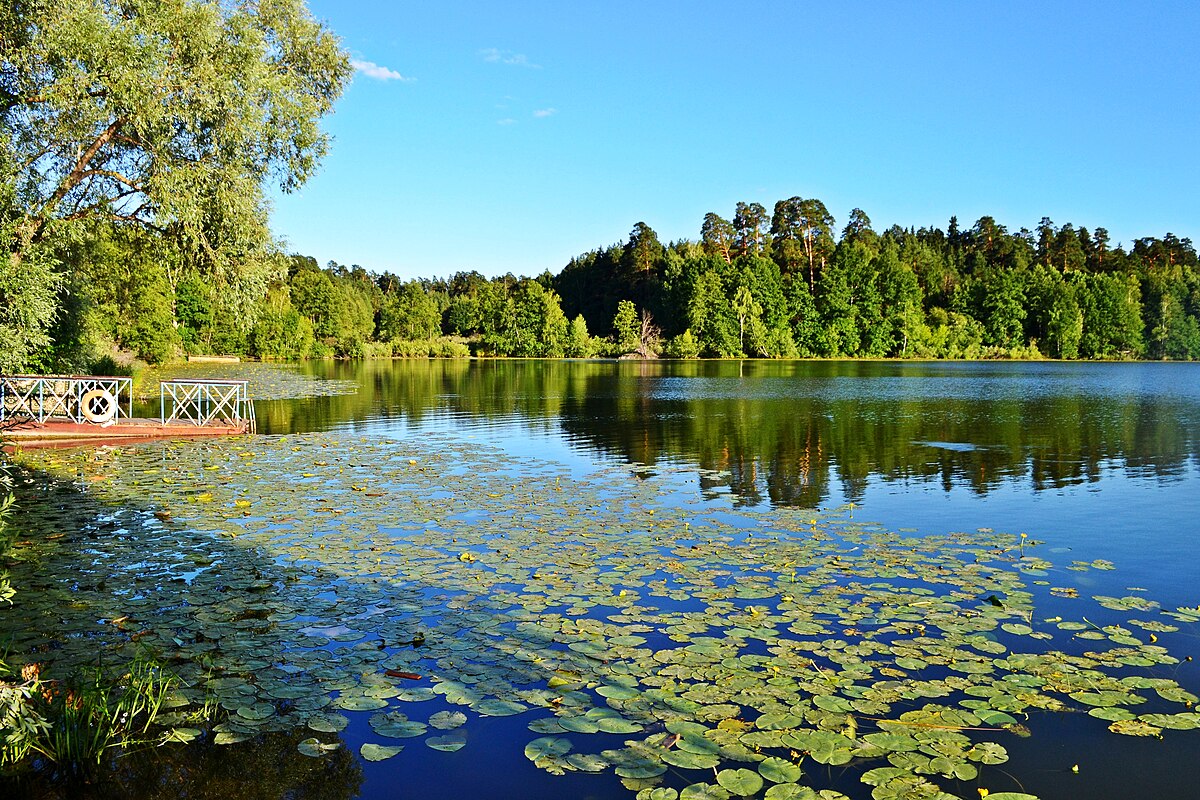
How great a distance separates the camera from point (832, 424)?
30031 millimetres

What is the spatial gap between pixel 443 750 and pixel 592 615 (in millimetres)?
2888

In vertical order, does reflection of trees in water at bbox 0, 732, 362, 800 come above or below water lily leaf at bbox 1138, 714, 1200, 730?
below

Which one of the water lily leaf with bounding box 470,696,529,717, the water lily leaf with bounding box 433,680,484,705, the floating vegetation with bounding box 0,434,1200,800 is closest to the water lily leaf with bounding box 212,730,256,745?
the floating vegetation with bounding box 0,434,1200,800

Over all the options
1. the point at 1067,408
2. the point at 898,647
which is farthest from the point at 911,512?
the point at 1067,408

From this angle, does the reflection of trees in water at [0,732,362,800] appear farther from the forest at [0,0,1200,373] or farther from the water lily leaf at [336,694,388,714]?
the forest at [0,0,1200,373]

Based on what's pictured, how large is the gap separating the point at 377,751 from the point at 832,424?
87.2 feet

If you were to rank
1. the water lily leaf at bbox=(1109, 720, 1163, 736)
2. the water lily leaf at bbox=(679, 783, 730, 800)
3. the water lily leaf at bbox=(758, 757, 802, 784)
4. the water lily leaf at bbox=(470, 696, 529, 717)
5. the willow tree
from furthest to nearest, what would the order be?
the willow tree < the water lily leaf at bbox=(470, 696, 529, 717) < the water lily leaf at bbox=(1109, 720, 1163, 736) < the water lily leaf at bbox=(758, 757, 802, 784) < the water lily leaf at bbox=(679, 783, 730, 800)

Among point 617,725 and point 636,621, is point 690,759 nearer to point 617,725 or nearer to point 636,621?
point 617,725

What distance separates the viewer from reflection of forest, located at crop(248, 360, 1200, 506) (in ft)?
62.6

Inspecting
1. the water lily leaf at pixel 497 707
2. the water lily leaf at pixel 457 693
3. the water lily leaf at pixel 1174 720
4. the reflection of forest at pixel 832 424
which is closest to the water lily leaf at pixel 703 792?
the water lily leaf at pixel 497 707

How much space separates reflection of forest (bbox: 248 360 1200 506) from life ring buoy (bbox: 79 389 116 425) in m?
4.67

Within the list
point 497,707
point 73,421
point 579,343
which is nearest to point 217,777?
point 497,707

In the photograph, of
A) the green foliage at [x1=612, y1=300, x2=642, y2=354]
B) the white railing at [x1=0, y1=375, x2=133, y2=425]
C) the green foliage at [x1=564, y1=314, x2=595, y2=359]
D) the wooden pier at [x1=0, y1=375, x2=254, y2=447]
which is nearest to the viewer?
the wooden pier at [x1=0, y1=375, x2=254, y2=447]

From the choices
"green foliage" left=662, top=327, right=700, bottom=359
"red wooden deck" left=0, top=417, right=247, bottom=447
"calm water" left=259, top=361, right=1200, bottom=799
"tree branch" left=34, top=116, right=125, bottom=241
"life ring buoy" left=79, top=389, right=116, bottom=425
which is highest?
"tree branch" left=34, top=116, right=125, bottom=241
